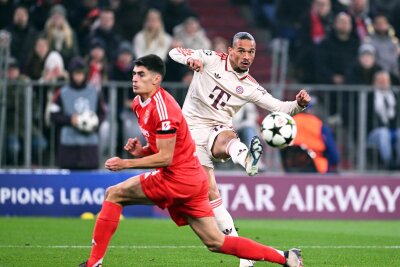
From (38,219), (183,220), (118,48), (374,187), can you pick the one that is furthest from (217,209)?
(118,48)


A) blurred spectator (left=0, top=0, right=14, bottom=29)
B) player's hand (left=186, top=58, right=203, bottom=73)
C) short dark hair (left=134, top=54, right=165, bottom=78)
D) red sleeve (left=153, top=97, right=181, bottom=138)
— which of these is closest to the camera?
red sleeve (left=153, top=97, right=181, bottom=138)

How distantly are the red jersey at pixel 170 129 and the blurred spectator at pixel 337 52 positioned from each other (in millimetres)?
11218

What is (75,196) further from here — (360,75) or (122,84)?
(360,75)

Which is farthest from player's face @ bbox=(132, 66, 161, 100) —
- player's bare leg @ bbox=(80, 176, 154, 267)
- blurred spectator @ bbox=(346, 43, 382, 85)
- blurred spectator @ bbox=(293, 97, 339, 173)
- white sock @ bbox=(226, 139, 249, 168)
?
blurred spectator @ bbox=(346, 43, 382, 85)

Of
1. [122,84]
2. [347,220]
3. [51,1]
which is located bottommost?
[347,220]

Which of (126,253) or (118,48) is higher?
(118,48)

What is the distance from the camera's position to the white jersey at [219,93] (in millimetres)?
12148

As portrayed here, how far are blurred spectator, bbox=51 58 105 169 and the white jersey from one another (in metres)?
6.14

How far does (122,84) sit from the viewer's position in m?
19.0

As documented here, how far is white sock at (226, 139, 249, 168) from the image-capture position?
11531mm

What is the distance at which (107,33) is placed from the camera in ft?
68.3

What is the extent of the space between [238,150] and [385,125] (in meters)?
8.21

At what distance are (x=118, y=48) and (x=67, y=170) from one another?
3273 mm

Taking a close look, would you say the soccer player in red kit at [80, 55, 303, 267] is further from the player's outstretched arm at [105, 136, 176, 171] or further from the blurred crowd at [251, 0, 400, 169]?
the blurred crowd at [251, 0, 400, 169]
